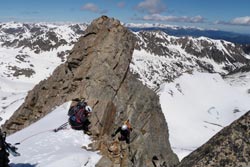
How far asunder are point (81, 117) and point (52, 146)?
3.02m

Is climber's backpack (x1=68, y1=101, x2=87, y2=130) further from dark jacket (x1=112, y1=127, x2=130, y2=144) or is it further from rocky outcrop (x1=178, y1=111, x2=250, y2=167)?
rocky outcrop (x1=178, y1=111, x2=250, y2=167)

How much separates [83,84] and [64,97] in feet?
7.46

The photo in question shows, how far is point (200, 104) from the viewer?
13650 centimetres

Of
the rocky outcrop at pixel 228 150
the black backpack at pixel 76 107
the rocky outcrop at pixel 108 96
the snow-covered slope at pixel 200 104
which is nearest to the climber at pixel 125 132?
the rocky outcrop at pixel 108 96

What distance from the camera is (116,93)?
3384 cm

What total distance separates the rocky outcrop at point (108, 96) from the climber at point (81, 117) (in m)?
0.60

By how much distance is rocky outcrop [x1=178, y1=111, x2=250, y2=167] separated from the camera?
18.8 feet

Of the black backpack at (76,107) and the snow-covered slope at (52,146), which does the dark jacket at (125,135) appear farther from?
the black backpack at (76,107)

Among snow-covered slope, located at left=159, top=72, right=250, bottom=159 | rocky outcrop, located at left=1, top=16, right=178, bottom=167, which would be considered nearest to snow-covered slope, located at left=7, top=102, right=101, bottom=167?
rocky outcrop, located at left=1, top=16, right=178, bottom=167

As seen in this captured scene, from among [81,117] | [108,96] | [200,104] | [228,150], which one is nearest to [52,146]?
[81,117]

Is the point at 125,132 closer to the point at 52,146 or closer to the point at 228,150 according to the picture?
the point at 52,146

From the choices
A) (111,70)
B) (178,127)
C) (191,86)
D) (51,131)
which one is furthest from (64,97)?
(191,86)

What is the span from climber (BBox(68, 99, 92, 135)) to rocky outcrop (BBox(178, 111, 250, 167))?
2212cm

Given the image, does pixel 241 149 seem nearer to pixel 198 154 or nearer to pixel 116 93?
pixel 198 154
